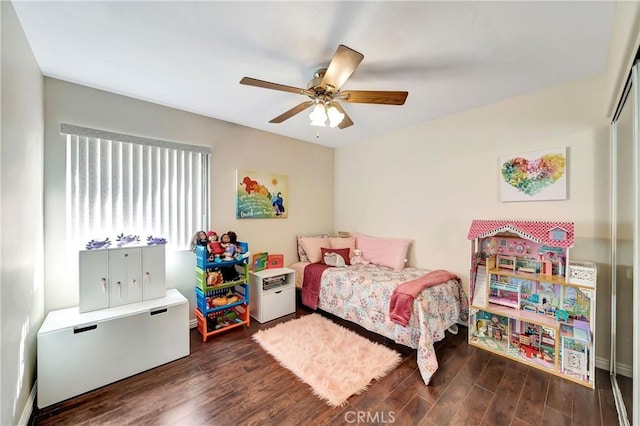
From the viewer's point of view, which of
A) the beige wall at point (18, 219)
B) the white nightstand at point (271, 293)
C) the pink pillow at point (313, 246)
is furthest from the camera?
the pink pillow at point (313, 246)

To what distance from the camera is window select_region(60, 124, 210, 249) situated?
7.34ft

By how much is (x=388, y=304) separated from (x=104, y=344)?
2375 mm

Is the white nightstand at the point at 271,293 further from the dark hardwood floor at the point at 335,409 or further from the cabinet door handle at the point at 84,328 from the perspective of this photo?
the cabinet door handle at the point at 84,328

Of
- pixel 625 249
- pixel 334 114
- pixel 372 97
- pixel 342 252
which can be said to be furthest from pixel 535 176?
pixel 342 252

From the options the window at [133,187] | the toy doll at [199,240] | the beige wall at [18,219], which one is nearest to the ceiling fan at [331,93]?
the beige wall at [18,219]

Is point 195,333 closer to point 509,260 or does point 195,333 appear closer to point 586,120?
point 509,260

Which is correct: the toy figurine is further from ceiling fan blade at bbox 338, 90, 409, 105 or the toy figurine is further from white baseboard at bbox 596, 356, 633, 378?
white baseboard at bbox 596, 356, 633, 378

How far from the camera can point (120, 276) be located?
7.07 ft

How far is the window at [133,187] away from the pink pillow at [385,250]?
7.04ft

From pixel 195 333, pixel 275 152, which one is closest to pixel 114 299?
pixel 195 333

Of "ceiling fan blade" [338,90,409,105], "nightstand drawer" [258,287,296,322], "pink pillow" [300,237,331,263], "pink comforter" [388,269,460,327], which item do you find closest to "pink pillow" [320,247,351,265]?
"pink pillow" [300,237,331,263]

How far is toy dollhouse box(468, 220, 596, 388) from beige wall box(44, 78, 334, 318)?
239 centimetres

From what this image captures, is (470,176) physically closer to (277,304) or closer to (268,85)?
(268,85)

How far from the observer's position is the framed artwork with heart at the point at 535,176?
7.39ft
